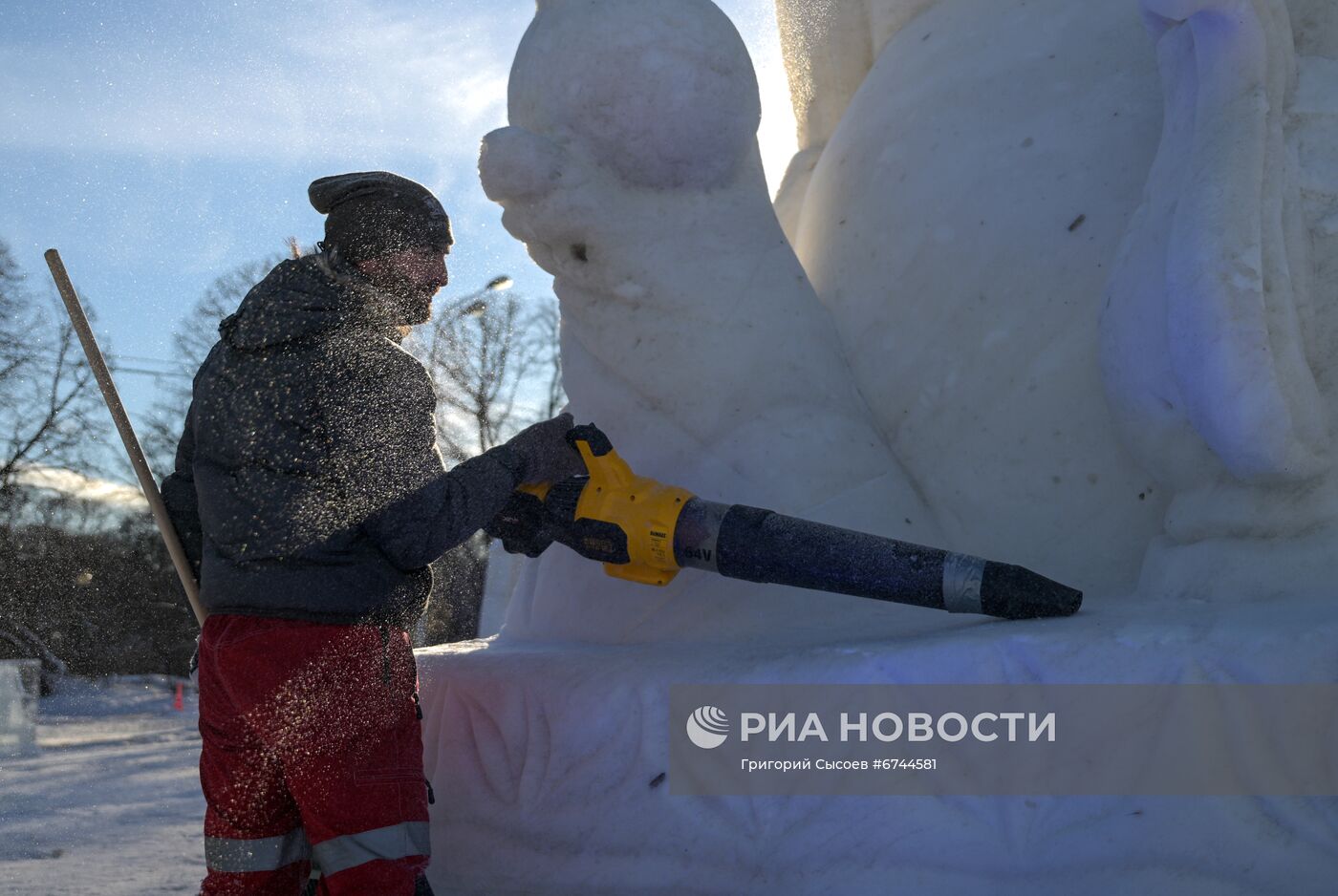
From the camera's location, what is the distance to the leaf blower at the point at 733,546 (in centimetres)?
183

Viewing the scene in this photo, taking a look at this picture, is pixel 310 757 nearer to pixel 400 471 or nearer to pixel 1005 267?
pixel 400 471

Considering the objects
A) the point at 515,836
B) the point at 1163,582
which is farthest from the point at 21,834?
the point at 1163,582

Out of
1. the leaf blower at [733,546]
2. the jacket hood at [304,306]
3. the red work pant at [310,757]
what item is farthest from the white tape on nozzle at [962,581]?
the jacket hood at [304,306]

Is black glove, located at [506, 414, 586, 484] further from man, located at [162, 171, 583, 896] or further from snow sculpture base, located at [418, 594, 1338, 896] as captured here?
snow sculpture base, located at [418, 594, 1338, 896]

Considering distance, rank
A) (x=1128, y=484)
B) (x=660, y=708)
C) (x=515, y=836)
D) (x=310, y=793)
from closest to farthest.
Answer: (x=310, y=793)
(x=660, y=708)
(x=515, y=836)
(x=1128, y=484)

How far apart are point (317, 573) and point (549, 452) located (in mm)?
472

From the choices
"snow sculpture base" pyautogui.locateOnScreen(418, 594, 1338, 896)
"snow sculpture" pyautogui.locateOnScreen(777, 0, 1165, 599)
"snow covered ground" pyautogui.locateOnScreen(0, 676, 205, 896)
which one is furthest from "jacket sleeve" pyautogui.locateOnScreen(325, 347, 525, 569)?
"snow covered ground" pyautogui.locateOnScreen(0, 676, 205, 896)

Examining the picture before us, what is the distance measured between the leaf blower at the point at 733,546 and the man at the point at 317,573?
0.69 ft

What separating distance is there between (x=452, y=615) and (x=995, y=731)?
9222 millimetres

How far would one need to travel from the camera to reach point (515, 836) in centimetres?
194

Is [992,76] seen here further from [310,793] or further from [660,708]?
[310,793]

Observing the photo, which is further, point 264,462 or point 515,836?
point 515,836

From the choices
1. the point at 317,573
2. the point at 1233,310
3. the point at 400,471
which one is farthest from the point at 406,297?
the point at 1233,310

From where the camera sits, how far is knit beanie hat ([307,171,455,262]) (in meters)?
1.83
